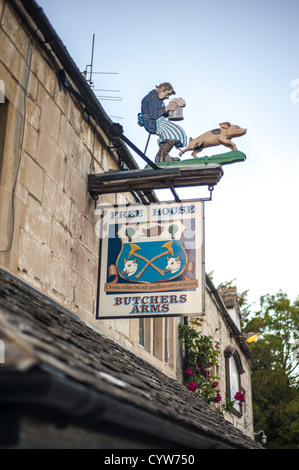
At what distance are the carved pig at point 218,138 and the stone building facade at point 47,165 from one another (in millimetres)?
1164

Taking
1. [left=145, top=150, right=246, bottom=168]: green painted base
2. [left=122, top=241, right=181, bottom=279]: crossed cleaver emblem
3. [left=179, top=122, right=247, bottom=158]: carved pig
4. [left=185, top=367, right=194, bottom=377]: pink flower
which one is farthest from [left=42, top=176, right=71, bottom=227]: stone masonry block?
[left=185, top=367, right=194, bottom=377]: pink flower

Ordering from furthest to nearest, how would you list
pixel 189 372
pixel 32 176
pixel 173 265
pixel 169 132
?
1. pixel 189 372
2. pixel 169 132
3. pixel 173 265
4. pixel 32 176

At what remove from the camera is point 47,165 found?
6.17 meters

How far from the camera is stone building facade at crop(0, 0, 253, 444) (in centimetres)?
548

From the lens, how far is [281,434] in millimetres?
22641

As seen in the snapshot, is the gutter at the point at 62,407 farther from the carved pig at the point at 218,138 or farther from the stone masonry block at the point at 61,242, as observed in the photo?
the carved pig at the point at 218,138

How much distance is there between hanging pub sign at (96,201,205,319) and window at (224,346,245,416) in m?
9.10

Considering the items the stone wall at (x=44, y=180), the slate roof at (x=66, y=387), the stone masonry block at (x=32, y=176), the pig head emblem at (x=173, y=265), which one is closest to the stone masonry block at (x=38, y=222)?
the stone wall at (x=44, y=180)

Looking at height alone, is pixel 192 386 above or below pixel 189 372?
below

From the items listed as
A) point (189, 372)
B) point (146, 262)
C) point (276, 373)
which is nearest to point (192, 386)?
point (189, 372)

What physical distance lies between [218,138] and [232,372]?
32.6 feet

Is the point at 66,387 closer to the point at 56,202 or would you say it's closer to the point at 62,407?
the point at 62,407

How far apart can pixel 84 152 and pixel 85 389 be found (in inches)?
192

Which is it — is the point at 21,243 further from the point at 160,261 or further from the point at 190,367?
the point at 190,367
